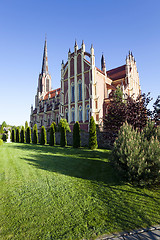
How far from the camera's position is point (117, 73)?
3409 centimetres

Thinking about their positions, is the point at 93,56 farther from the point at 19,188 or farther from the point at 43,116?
the point at 19,188

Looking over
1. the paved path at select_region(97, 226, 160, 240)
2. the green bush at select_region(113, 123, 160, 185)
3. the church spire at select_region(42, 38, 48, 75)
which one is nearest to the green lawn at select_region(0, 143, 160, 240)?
the paved path at select_region(97, 226, 160, 240)

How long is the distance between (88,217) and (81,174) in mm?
3266

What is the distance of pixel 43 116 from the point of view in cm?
4319

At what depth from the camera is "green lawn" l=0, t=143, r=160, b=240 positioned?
2990 mm

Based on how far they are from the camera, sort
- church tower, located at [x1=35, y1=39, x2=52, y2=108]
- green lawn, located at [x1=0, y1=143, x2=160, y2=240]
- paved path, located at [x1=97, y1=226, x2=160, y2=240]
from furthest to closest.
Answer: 1. church tower, located at [x1=35, y1=39, x2=52, y2=108]
2. green lawn, located at [x1=0, y1=143, x2=160, y2=240]
3. paved path, located at [x1=97, y1=226, x2=160, y2=240]

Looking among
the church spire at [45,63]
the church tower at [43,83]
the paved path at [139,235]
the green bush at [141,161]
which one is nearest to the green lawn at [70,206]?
the paved path at [139,235]

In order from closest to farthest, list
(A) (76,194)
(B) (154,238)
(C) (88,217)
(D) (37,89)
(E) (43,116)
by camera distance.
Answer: (B) (154,238) < (C) (88,217) < (A) (76,194) < (E) (43,116) < (D) (37,89)

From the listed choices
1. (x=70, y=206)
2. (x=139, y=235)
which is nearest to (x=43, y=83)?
(x=70, y=206)

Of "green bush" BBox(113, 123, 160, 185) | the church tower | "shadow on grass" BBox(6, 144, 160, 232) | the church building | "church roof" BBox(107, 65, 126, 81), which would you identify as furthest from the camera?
the church tower

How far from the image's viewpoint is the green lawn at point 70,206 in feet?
9.81

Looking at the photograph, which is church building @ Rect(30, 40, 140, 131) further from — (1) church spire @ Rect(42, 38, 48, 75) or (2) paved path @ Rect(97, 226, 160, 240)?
(1) church spire @ Rect(42, 38, 48, 75)

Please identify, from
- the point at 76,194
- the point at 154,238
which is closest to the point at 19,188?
the point at 76,194

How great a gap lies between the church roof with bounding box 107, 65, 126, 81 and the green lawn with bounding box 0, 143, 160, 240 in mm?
30789
